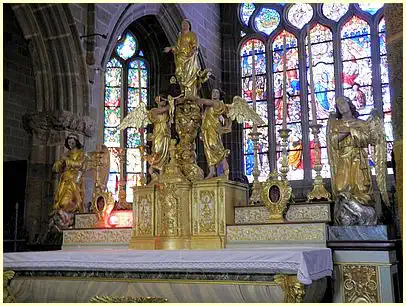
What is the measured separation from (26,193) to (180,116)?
4.74m

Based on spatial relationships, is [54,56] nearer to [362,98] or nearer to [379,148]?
[379,148]

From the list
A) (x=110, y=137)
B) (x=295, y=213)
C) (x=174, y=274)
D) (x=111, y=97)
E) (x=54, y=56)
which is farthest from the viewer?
(x=111, y=97)

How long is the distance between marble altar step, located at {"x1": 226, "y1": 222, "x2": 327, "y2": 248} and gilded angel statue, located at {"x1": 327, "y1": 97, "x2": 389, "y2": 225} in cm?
24

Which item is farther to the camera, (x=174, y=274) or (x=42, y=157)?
(x=42, y=157)

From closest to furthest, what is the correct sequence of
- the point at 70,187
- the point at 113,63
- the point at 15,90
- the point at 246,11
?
the point at 70,187 → the point at 15,90 → the point at 113,63 → the point at 246,11

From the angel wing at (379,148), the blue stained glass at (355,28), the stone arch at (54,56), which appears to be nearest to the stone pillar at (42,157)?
the stone arch at (54,56)

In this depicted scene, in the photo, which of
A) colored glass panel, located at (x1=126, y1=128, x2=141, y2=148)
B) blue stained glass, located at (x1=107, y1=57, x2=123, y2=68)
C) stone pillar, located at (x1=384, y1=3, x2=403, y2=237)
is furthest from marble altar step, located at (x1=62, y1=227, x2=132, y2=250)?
blue stained glass, located at (x1=107, y1=57, x2=123, y2=68)

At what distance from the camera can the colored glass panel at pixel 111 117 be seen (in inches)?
465

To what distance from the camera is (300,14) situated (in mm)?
14117

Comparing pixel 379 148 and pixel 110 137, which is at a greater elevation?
pixel 110 137

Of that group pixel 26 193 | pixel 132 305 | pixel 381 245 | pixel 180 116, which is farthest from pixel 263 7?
pixel 132 305

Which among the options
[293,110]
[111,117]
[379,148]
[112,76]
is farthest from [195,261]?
[293,110]

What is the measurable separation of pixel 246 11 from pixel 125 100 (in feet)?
15.5

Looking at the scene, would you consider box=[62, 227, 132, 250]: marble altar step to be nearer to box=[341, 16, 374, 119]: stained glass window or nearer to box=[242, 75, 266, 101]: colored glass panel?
box=[341, 16, 374, 119]: stained glass window
